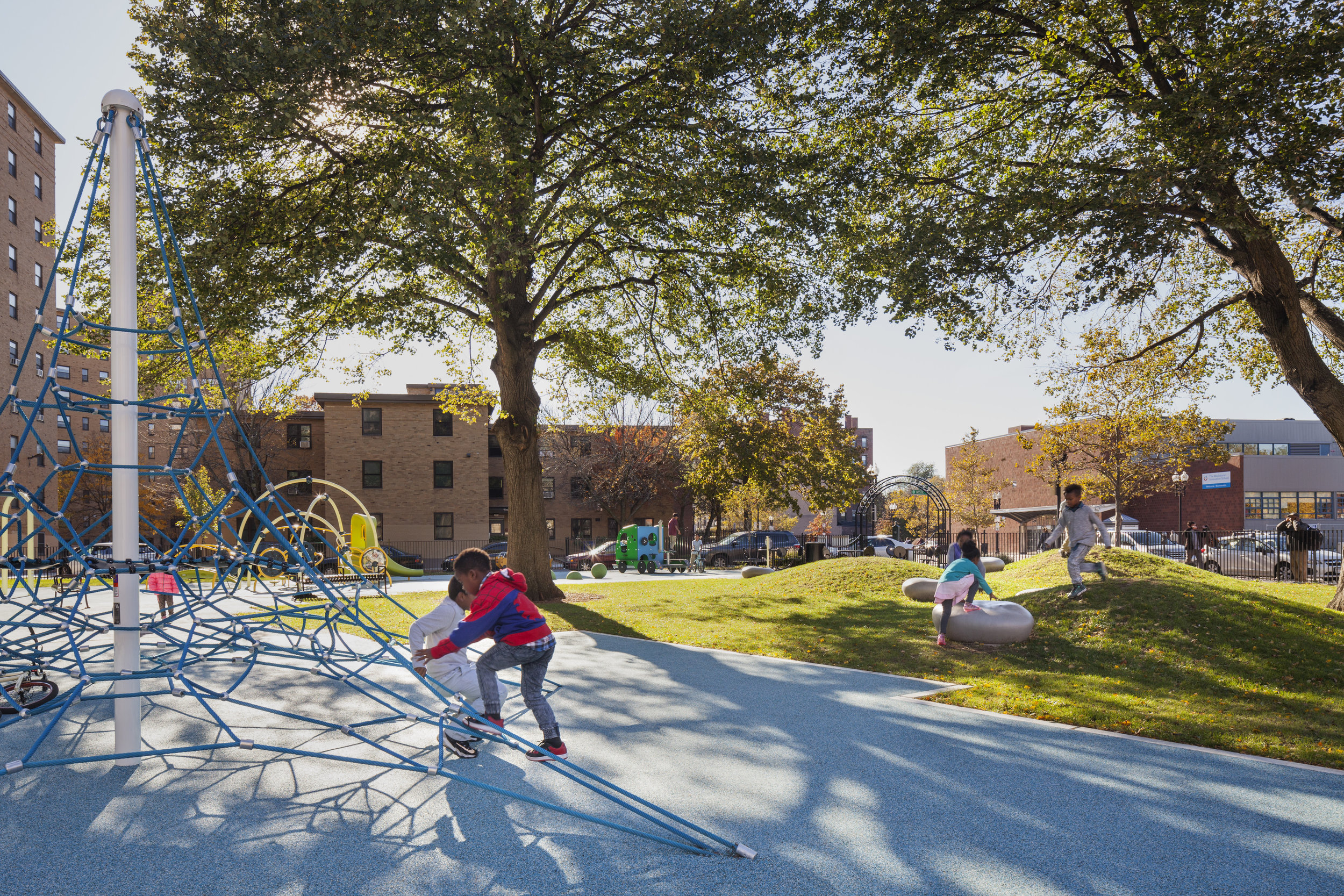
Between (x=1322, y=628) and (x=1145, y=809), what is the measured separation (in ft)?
25.7

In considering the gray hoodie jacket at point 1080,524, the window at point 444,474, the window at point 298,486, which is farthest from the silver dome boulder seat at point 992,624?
the window at point 298,486

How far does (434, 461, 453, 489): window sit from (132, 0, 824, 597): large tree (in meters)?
26.8

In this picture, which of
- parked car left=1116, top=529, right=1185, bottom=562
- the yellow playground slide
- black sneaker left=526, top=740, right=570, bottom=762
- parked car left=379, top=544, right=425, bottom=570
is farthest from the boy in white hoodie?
parked car left=379, top=544, right=425, bottom=570

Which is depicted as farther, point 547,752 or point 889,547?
point 889,547

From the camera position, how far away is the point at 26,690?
25.0 feet

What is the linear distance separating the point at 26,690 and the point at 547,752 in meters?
5.66

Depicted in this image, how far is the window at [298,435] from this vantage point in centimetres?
4231

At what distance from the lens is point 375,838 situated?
4473 millimetres

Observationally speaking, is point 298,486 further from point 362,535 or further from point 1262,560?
point 1262,560

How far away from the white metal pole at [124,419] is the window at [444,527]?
36580 mm

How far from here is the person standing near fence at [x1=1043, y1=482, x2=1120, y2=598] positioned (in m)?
11.4

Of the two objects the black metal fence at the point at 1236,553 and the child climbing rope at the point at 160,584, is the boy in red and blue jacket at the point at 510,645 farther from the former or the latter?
the black metal fence at the point at 1236,553

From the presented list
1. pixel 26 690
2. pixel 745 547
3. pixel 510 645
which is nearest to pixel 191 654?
pixel 26 690

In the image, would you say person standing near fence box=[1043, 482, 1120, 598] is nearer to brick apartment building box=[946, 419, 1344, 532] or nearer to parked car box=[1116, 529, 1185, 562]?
parked car box=[1116, 529, 1185, 562]
